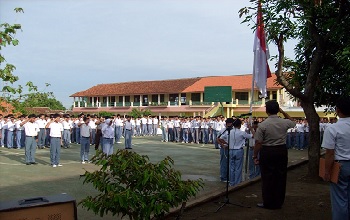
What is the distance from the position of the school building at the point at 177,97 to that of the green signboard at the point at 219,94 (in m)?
14.6

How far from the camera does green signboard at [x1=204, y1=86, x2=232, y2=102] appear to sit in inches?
934

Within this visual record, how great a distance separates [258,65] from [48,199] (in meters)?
7.96

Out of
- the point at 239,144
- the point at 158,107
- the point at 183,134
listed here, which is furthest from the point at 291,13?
the point at 158,107

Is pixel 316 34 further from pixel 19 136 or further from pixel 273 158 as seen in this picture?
pixel 19 136

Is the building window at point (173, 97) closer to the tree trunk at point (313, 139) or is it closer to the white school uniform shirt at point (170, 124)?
the white school uniform shirt at point (170, 124)

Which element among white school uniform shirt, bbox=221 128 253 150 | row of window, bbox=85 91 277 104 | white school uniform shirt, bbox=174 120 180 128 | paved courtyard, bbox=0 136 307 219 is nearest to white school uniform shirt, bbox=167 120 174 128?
white school uniform shirt, bbox=174 120 180 128

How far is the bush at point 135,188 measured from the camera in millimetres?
3797

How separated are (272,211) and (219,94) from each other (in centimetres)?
1818

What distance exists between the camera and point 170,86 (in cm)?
5150

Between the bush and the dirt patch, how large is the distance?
5.95ft

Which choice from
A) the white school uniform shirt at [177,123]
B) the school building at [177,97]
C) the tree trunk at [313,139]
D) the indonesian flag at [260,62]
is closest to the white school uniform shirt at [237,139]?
the tree trunk at [313,139]

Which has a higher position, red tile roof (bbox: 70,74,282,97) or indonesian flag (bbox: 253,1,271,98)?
red tile roof (bbox: 70,74,282,97)

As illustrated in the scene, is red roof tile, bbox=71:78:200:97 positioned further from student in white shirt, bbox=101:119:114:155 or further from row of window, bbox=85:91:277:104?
Answer: student in white shirt, bbox=101:119:114:155

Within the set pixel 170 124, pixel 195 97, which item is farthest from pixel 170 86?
pixel 170 124
